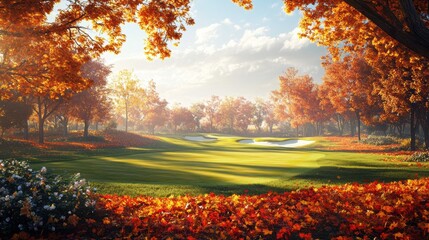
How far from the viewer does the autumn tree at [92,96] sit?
39.7 metres

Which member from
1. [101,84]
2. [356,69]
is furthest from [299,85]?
[101,84]

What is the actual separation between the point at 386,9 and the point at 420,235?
4.80 metres

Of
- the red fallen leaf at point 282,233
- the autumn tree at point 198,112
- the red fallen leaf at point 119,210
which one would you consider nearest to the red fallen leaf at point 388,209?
the red fallen leaf at point 282,233

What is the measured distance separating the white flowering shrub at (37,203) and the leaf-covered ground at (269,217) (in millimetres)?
382

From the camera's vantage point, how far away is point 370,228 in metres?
6.18

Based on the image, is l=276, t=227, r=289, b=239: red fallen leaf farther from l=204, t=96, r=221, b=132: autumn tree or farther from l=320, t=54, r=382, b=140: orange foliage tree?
l=204, t=96, r=221, b=132: autumn tree

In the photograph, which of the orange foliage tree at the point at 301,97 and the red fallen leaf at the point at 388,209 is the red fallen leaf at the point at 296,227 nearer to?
the red fallen leaf at the point at 388,209

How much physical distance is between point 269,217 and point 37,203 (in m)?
4.65

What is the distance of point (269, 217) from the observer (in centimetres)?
668

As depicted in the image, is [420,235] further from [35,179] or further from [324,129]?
[324,129]

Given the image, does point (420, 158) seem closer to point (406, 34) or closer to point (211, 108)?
point (406, 34)

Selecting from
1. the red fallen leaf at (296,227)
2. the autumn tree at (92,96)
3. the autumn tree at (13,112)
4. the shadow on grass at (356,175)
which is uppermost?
the autumn tree at (92,96)

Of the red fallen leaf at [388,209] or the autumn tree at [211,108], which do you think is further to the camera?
the autumn tree at [211,108]

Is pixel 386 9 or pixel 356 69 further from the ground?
pixel 356 69
